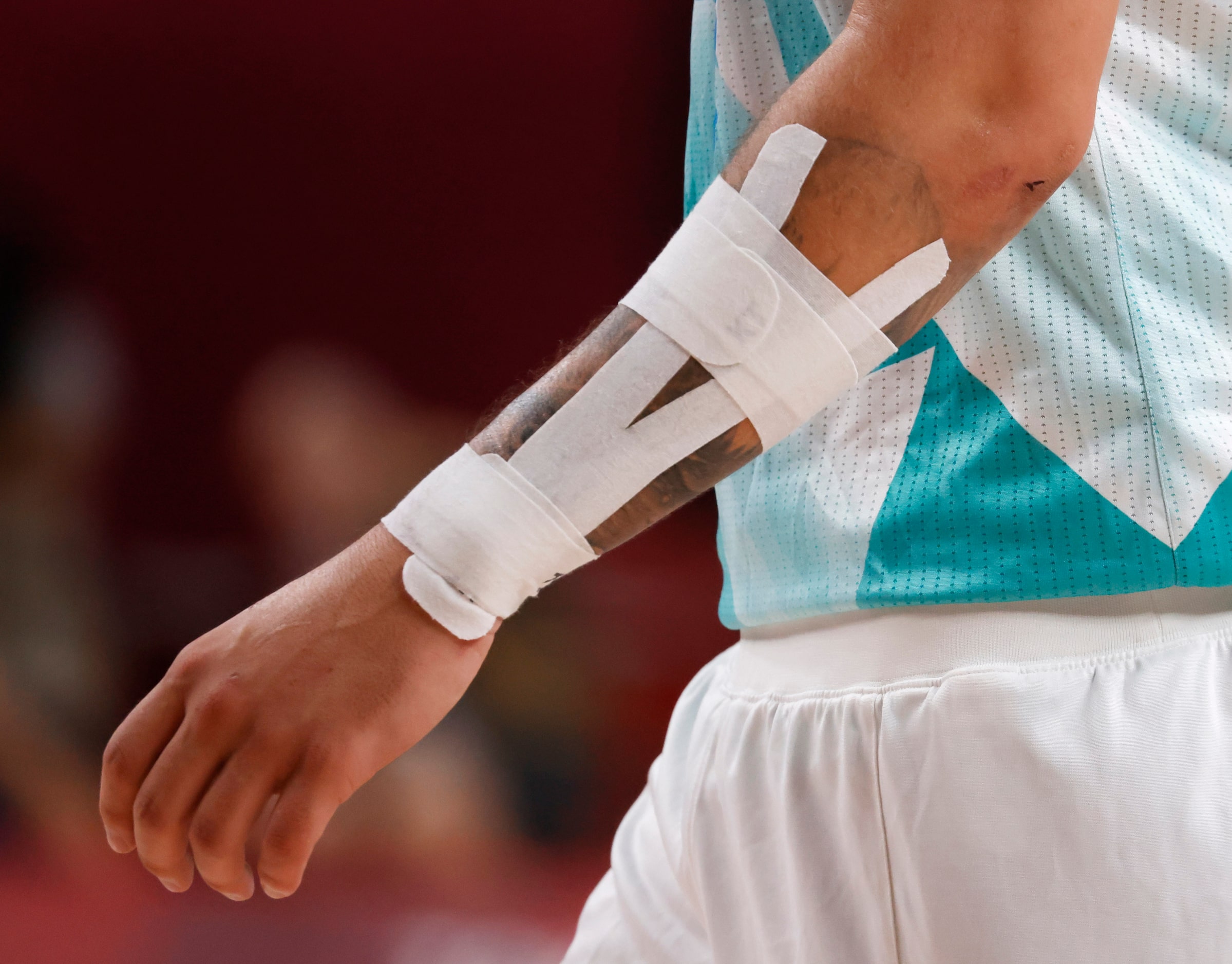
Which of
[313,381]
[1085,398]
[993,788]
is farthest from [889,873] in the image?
[313,381]

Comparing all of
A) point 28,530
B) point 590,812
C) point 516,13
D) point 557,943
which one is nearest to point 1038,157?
point 516,13

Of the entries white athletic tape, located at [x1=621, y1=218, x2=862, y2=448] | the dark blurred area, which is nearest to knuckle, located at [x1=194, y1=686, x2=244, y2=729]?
white athletic tape, located at [x1=621, y1=218, x2=862, y2=448]

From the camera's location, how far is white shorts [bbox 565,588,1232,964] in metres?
0.52

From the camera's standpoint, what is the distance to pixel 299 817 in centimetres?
46

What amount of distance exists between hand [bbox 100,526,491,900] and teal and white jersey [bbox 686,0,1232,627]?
0.95 ft

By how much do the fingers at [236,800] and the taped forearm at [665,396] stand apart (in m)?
0.11

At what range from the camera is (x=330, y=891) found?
1.67 m

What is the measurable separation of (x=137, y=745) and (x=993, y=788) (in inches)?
18.7

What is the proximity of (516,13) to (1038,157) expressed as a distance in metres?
1.34

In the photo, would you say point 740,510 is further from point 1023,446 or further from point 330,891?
point 330,891

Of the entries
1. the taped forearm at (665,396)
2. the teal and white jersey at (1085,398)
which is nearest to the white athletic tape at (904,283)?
the taped forearm at (665,396)

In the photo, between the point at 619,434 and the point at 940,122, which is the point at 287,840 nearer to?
the point at 619,434

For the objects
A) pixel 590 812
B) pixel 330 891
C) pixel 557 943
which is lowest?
pixel 557 943

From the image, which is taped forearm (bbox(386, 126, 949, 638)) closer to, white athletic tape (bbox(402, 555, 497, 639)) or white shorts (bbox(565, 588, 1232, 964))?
white athletic tape (bbox(402, 555, 497, 639))
